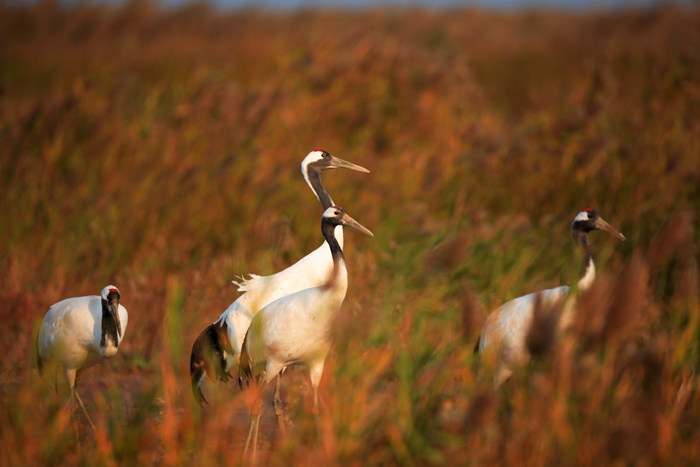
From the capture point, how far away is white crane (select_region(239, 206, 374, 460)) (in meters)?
3.73

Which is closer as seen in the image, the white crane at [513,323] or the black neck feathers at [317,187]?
the white crane at [513,323]

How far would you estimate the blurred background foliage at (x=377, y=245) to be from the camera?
9.00 ft

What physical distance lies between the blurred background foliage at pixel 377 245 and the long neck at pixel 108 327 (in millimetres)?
392

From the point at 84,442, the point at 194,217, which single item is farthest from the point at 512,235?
the point at 84,442

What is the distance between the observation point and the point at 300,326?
3789 mm

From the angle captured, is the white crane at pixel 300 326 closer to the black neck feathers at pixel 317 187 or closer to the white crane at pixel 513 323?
the white crane at pixel 513 323

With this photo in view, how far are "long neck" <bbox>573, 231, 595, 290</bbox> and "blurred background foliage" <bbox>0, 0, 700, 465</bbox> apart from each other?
11 cm

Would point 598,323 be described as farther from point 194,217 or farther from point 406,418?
point 194,217

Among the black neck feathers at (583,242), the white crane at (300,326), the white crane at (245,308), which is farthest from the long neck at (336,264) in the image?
the black neck feathers at (583,242)

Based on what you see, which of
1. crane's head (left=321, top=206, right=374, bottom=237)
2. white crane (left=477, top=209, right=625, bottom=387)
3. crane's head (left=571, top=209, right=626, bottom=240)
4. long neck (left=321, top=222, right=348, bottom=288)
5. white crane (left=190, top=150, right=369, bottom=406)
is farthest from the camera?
crane's head (left=571, top=209, right=626, bottom=240)

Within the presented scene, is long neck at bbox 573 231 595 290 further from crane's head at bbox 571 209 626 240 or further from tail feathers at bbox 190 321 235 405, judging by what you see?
tail feathers at bbox 190 321 235 405

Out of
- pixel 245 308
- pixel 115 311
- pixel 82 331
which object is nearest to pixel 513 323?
pixel 245 308

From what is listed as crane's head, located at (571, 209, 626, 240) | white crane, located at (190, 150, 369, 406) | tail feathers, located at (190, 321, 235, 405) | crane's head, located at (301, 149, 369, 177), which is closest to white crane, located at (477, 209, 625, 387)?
crane's head, located at (571, 209, 626, 240)

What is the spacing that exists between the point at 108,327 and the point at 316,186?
173 cm
